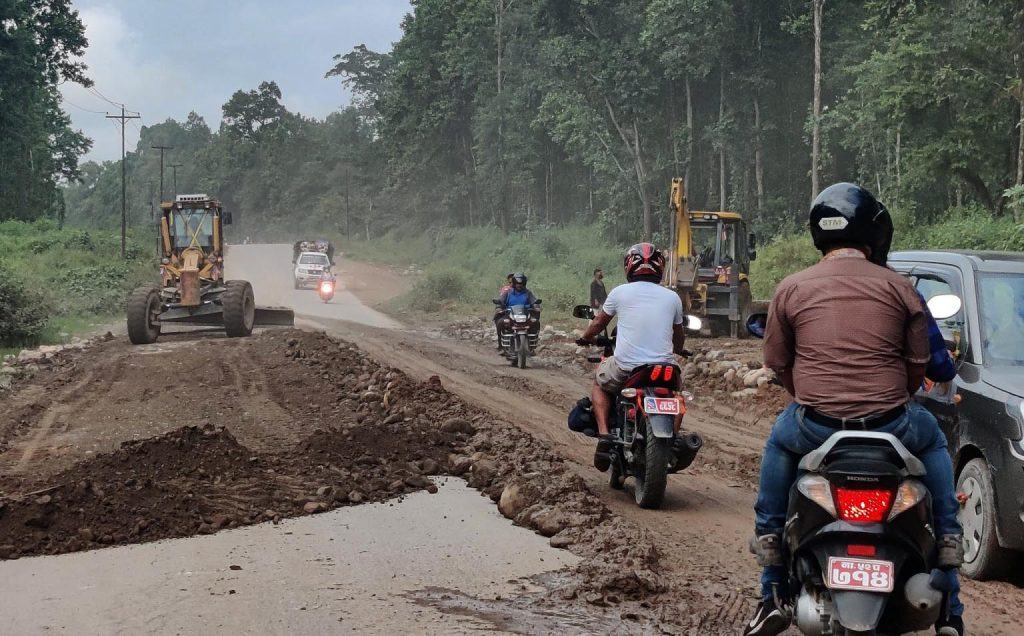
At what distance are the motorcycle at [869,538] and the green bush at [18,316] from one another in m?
23.0

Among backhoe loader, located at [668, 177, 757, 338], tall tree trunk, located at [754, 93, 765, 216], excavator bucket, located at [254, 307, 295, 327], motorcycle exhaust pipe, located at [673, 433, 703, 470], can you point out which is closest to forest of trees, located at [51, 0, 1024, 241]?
tall tree trunk, located at [754, 93, 765, 216]

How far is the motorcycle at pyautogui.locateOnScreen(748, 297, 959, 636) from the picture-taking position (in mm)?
3895

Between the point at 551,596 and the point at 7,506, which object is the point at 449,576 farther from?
the point at 7,506

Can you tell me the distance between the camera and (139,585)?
595 cm

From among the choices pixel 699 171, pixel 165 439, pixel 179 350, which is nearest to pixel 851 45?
pixel 699 171

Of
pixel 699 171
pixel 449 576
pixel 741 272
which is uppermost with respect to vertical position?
pixel 699 171

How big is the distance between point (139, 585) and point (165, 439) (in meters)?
3.65

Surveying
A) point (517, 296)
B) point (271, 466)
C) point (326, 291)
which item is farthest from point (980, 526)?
point (326, 291)

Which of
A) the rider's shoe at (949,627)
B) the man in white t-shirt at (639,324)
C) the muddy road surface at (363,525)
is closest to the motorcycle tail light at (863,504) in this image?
the rider's shoe at (949,627)

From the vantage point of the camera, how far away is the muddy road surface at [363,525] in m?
5.48

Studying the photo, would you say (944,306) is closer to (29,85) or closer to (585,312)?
(585,312)

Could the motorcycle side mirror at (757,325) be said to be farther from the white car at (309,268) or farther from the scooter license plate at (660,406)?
the white car at (309,268)

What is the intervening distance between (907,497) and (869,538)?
21 centimetres

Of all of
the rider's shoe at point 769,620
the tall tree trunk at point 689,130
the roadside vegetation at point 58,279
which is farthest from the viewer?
the tall tree trunk at point 689,130
